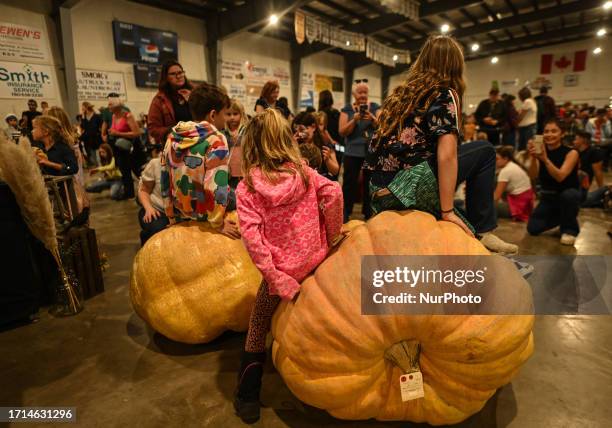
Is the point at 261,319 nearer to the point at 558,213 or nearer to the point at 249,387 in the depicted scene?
the point at 249,387

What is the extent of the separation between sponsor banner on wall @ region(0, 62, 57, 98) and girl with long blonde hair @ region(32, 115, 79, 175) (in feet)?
21.7

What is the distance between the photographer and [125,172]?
21.7ft

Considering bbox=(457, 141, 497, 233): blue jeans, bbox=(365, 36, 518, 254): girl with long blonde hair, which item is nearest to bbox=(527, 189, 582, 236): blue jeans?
bbox=(457, 141, 497, 233): blue jeans

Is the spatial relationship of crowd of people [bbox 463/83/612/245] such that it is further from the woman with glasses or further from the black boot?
the black boot

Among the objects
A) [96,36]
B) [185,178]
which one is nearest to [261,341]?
[185,178]

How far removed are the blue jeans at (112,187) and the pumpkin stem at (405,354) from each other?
6.46 metres

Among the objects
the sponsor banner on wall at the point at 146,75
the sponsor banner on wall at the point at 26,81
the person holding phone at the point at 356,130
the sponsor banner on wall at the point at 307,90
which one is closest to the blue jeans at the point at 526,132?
the person holding phone at the point at 356,130

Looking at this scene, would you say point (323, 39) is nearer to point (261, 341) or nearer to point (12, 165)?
point (12, 165)

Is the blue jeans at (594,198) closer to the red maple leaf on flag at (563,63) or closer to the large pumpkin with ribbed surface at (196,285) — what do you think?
the large pumpkin with ribbed surface at (196,285)

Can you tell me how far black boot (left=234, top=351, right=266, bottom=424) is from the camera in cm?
164

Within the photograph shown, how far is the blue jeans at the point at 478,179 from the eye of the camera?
1931mm

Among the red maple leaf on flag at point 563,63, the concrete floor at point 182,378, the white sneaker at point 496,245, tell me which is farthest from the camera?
the red maple leaf on flag at point 563,63

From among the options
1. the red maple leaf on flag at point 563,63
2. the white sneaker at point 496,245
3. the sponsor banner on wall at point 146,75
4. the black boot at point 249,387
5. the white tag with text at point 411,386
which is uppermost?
the red maple leaf on flag at point 563,63

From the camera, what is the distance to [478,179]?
1.97 meters
